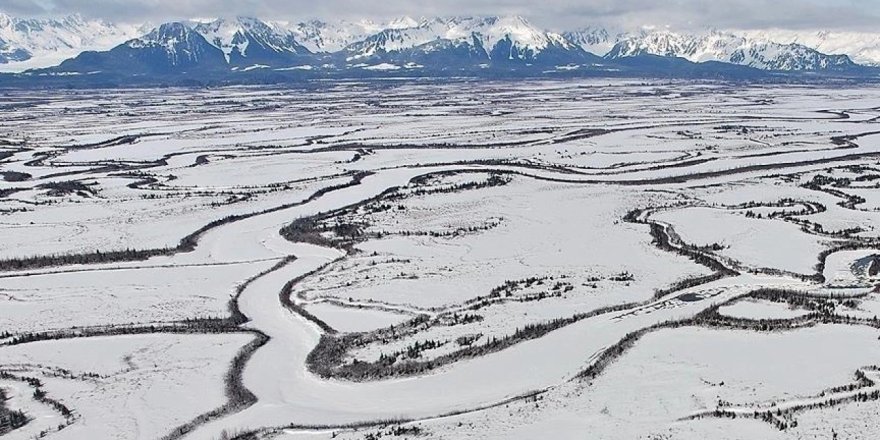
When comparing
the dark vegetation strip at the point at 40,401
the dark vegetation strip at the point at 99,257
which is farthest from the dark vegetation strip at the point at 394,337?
the dark vegetation strip at the point at 99,257

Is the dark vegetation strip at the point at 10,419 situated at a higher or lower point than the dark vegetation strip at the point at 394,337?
higher

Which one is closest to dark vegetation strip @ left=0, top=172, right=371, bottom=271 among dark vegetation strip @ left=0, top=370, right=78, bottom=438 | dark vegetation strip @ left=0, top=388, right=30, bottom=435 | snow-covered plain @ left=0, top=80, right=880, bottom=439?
snow-covered plain @ left=0, top=80, right=880, bottom=439

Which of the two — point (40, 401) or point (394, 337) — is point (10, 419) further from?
point (394, 337)

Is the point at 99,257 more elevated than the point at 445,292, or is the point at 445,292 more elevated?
the point at 99,257

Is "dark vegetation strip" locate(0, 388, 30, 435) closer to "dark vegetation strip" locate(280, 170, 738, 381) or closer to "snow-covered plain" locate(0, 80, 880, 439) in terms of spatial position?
"snow-covered plain" locate(0, 80, 880, 439)

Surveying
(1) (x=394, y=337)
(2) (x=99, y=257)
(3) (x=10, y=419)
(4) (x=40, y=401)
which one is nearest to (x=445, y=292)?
(1) (x=394, y=337)

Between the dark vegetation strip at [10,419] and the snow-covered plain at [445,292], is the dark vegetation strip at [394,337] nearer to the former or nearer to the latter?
the snow-covered plain at [445,292]

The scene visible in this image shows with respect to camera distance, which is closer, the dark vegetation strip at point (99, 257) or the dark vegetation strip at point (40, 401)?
the dark vegetation strip at point (40, 401)

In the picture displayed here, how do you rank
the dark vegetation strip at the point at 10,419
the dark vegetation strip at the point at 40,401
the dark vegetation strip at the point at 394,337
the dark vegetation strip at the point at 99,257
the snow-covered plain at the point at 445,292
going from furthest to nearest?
the dark vegetation strip at the point at 99,257
the dark vegetation strip at the point at 394,337
the snow-covered plain at the point at 445,292
the dark vegetation strip at the point at 40,401
the dark vegetation strip at the point at 10,419

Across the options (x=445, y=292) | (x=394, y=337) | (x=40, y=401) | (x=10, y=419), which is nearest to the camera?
(x=10, y=419)
